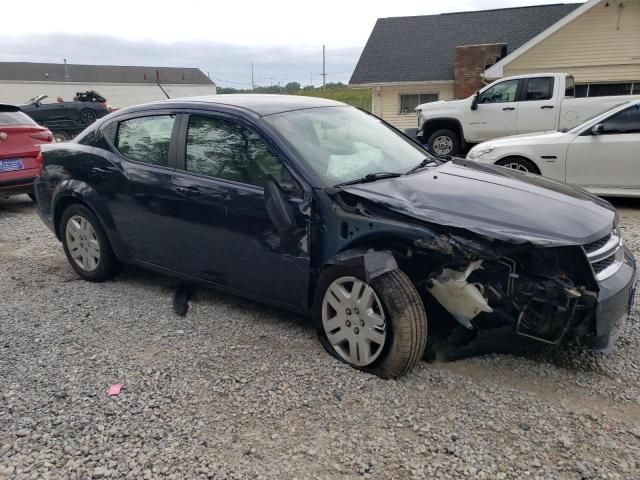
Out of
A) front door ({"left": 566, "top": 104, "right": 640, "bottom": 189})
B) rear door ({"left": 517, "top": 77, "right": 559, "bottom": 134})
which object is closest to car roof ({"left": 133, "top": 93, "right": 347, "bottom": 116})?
front door ({"left": 566, "top": 104, "right": 640, "bottom": 189})

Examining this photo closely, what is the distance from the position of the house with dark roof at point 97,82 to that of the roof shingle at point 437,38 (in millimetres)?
34247

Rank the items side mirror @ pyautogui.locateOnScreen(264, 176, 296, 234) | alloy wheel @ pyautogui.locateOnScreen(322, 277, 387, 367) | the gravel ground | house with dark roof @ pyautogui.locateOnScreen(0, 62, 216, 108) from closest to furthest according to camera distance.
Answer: the gravel ground, alloy wheel @ pyautogui.locateOnScreen(322, 277, 387, 367), side mirror @ pyautogui.locateOnScreen(264, 176, 296, 234), house with dark roof @ pyautogui.locateOnScreen(0, 62, 216, 108)

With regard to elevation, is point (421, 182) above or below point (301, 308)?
above

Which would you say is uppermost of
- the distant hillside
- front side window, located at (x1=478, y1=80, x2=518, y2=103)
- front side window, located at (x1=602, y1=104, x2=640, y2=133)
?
the distant hillside

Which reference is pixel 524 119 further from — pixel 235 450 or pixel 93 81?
pixel 93 81

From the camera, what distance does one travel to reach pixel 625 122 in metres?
6.88

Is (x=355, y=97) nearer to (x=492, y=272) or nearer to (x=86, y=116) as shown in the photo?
(x=86, y=116)

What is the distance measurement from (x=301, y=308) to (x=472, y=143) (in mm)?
9893

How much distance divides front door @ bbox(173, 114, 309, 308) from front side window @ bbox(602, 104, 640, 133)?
18.2 feet

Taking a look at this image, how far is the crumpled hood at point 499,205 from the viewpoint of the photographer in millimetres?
2771

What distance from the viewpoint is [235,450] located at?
2.51 metres

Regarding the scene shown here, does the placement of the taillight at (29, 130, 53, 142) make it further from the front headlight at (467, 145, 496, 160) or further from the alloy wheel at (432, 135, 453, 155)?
the alloy wheel at (432, 135, 453, 155)

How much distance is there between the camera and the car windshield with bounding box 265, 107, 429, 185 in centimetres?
341

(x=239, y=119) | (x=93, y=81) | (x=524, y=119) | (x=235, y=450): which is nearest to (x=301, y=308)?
(x=235, y=450)
